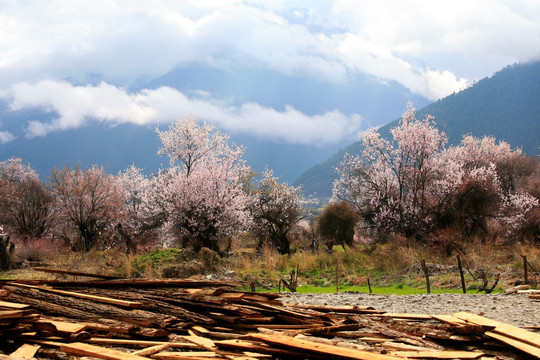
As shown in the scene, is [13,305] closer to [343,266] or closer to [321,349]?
[321,349]

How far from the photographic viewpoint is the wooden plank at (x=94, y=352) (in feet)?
16.7

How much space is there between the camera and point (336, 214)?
36.1 metres

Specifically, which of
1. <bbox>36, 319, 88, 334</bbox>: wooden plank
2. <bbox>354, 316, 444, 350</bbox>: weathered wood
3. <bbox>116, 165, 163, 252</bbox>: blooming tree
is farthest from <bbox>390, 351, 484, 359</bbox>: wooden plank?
<bbox>116, 165, 163, 252</bbox>: blooming tree

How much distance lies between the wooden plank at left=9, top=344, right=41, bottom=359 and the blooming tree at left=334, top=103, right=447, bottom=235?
25186 mm

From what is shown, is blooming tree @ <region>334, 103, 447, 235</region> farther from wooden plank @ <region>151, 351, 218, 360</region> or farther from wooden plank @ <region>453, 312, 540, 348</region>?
wooden plank @ <region>151, 351, 218, 360</region>

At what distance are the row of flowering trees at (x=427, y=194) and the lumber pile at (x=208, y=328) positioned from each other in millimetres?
20519

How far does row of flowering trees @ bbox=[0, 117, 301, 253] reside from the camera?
95.9ft

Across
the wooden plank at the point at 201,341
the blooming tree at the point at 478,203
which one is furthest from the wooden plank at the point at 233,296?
the blooming tree at the point at 478,203

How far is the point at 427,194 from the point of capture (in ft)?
102

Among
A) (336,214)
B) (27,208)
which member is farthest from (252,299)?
(27,208)

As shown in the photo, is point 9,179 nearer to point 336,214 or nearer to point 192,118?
point 192,118

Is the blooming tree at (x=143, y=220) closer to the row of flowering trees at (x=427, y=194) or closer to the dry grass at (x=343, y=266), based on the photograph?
the dry grass at (x=343, y=266)

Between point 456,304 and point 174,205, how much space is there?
21.4 m

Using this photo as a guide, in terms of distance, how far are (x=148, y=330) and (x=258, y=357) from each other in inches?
Result: 75.0
